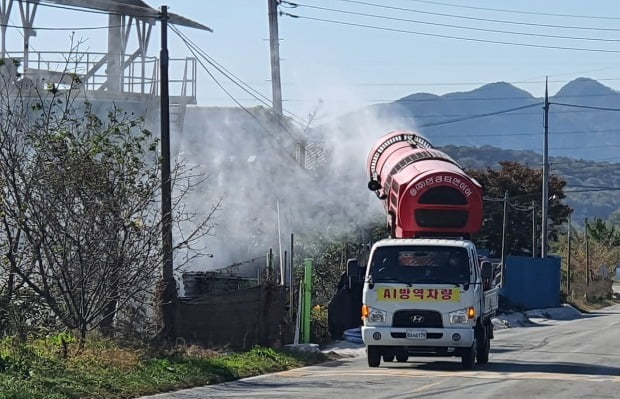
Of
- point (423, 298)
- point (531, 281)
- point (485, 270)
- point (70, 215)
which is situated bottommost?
point (531, 281)

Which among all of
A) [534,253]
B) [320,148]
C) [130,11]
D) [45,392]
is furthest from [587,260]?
[45,392]

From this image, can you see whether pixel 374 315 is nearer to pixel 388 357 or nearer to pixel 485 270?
pixel 388 357

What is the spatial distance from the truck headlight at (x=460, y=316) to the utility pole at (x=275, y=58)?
63.1ft

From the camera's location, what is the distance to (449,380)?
18.3m

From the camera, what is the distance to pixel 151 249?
2005cm

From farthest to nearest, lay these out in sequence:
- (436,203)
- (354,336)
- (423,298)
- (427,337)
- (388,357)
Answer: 1. (354,336)
2. (436,203)
3. (388,357)
4. (423,298)
5. (427,337)

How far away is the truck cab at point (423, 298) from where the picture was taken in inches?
785

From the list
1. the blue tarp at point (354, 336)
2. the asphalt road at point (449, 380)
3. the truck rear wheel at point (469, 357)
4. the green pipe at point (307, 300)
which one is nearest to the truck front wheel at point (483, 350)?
the asphalt road at point (449, 380)

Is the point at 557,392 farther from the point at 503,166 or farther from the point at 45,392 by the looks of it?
the point at 503,166

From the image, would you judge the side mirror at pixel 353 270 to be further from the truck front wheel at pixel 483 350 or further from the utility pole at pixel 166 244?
the utility pole at pixel 166 244

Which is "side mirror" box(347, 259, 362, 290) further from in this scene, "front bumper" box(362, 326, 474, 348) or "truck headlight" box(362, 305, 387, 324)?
"front bumper" box(362, 326, 474, 348)

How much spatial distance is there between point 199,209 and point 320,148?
16.6 ft

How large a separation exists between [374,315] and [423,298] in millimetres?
927

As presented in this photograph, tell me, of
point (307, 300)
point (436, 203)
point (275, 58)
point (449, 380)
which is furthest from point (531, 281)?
point (449, 380)
